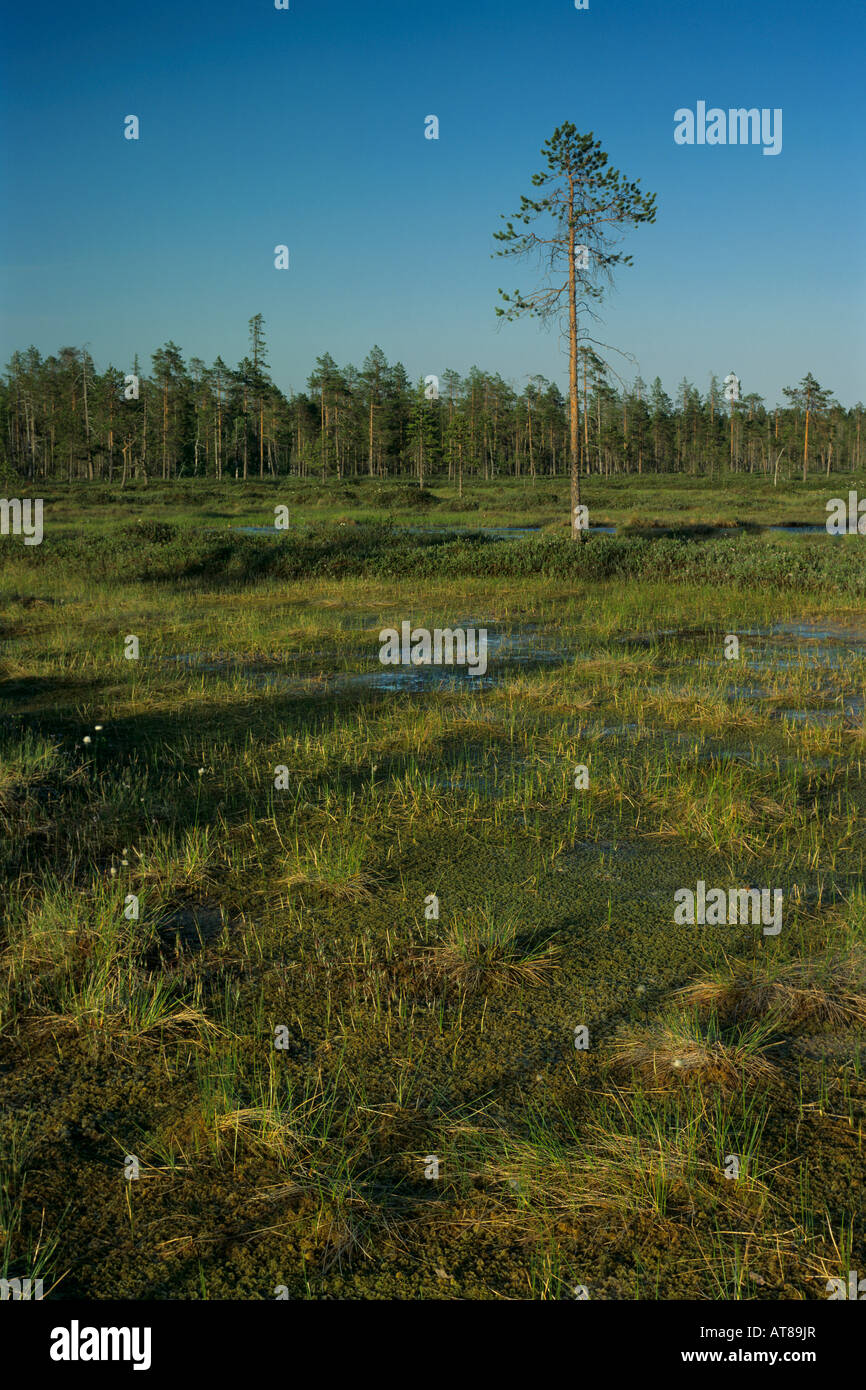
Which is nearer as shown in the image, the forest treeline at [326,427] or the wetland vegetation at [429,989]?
the wetland vegetation at [429,989]

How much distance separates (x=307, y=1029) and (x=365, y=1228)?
1.22 meters

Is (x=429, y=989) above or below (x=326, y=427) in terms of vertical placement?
below

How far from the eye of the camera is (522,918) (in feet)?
17.0

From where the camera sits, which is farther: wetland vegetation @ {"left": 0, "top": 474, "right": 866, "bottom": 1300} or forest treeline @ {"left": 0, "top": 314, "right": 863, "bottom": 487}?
forest treeline @ {"left": 0, "top": 314, "right": 863, "bottom": 487}

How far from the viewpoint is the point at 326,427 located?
320 feet

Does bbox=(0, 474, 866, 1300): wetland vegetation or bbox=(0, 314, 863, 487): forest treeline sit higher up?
bbox=(0, 314, 863, 487): forest treeline

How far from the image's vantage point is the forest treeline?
8900 cm

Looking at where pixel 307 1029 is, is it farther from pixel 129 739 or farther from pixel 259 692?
pixel 259 692

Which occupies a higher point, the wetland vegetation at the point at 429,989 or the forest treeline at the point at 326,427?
the forest treeline at the point at 326,427

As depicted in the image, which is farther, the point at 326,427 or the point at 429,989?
the point at 326,427

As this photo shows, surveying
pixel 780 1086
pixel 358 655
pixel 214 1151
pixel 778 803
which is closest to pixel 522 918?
pixel 780 1086

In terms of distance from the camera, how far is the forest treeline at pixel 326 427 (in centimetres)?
8900
